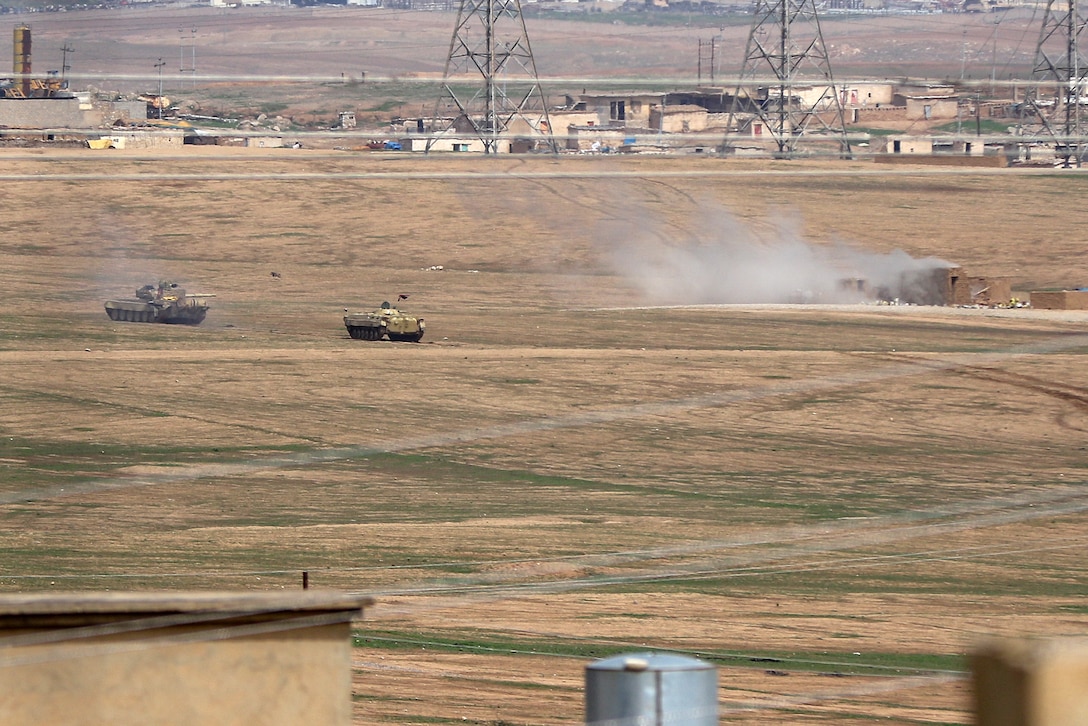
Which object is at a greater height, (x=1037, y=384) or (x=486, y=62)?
(x=486, y=62)

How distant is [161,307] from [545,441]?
562 inches

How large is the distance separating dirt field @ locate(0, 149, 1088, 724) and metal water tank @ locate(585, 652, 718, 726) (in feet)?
19.8

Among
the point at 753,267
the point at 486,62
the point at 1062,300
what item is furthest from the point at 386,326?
the point at 1062,300

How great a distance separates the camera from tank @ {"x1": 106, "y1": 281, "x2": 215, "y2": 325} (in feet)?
128

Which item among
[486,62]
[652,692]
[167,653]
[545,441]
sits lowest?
[652,692]

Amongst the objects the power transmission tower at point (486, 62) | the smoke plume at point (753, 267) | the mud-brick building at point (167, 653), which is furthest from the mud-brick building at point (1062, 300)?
the mud-brick building at point (167, 653)

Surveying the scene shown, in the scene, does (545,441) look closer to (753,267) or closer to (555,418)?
(555,418)

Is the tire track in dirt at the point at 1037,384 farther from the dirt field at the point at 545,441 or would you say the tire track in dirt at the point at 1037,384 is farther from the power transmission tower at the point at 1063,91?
the power transmission tower at the point at 1063,91

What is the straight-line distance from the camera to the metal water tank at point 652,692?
5.62 meters

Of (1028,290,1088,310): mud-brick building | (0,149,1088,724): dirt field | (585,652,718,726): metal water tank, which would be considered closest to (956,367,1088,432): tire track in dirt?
(0,149,1088,724): dirt field

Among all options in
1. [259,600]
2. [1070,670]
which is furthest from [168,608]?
[1070,670]

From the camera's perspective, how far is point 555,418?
29.2 metres

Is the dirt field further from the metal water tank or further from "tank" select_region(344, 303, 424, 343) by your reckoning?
the metal water tank

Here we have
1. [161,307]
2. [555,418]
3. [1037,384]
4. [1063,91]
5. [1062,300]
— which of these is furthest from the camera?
[1063,91]
